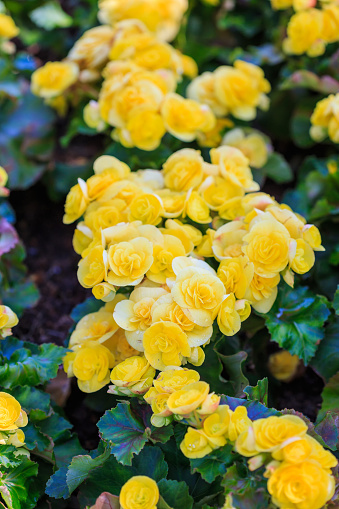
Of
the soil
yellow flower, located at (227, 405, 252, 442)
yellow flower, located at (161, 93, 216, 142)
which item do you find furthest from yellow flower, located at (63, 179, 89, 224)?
yellow flower, located at (227, 405, 252, 442)

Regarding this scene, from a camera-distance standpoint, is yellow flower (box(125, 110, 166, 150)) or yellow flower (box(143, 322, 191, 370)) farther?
yellow flower (box(125, 110, 166, 150))

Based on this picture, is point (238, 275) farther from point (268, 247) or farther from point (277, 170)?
point (277, 170)

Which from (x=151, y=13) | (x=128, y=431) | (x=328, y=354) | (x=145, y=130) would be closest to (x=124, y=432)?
(x=128, y=431)

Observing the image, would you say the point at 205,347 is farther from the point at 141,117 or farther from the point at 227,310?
the point at 141,117

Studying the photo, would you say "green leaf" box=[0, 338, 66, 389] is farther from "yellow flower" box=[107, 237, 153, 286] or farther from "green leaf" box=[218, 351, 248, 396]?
"green leaf" box=[218, 351, 248, 396]

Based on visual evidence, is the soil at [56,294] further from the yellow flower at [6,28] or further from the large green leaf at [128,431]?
the yellow flower at [6,28]

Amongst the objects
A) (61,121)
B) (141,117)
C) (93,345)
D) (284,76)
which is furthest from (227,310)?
(61,121)

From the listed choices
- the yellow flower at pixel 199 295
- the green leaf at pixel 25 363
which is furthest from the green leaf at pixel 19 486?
the yellow flower at pixel 199 295

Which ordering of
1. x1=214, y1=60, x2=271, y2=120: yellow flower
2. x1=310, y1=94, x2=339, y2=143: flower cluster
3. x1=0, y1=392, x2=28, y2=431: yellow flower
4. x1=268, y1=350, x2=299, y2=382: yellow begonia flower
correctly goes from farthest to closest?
1. x1=214, y1=60, x2=271, y2=120: yellow flower
2. x1=310, y1=94, x2=339, y2=143: flower cluster
3. x1=268, y1=350, x2=299, y2=382: yellow begonia flower
4. x1=0, y1=392, x2=28, y2=431: yellow flower
